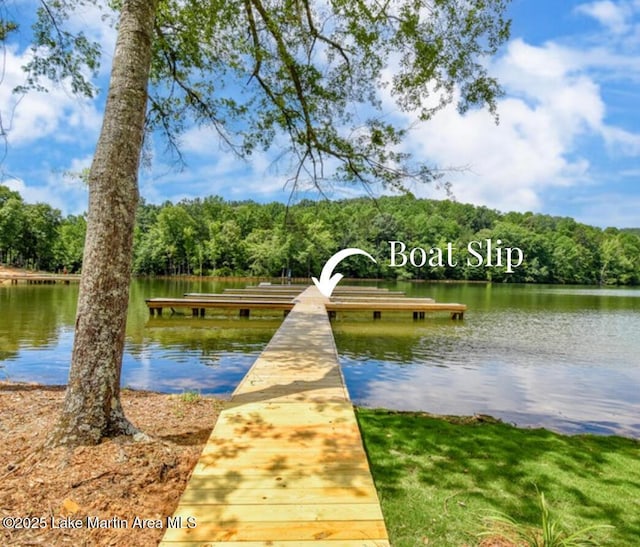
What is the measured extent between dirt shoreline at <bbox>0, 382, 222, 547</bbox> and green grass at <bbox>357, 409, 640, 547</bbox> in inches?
55.4

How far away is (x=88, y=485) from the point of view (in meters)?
2.42

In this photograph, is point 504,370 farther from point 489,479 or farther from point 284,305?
point 284,305

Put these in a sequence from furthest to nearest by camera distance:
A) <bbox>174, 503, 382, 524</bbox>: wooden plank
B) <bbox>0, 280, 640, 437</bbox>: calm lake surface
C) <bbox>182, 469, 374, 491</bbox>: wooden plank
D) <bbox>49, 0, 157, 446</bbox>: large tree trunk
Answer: <bbox>0, 280, 640, 437</bbox>: calm lake surface
<bbox>49, 0, 157, 446</bbox>: large tree trunk
<bbox>182, 469, 374, 491</bbox>: wooden plank
<bbox>174, 503, 382, 524</bbox>: wooden plank

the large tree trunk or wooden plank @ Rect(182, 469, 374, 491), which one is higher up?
the large tree trunk

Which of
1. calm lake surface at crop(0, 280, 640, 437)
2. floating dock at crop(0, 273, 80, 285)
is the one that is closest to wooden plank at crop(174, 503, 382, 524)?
calm lake surface at crop(0, 280, 640, 437)

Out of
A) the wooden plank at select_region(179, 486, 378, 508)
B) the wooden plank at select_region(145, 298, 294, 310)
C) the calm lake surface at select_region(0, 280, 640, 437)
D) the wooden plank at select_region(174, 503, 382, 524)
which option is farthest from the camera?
the wooden plank at select_region(145, 298, 294, 310)

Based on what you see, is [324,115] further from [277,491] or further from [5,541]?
[5,541]

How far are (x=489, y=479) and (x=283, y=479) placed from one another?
1.67 meters

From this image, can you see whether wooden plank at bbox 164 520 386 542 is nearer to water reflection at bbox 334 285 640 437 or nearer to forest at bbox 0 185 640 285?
water reflection at bbox 334 285 640 437

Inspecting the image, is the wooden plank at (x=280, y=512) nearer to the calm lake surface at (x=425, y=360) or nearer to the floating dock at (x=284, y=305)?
the calm lake surface at (x=425, y=360)

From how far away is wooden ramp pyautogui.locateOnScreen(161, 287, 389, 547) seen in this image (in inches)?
78.6

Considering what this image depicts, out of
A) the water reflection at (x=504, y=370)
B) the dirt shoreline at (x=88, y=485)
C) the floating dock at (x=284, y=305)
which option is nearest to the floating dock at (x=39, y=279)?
the floating dock at (x=284, y=305)

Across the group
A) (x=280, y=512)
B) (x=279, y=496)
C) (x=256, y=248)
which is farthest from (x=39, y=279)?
(x=280, y=512)

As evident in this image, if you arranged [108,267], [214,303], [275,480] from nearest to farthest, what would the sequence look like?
[275,480], [108,267], [214,303]
